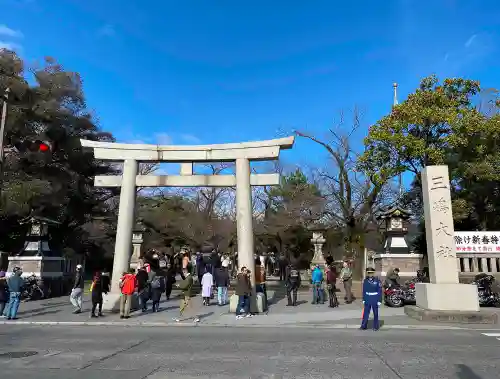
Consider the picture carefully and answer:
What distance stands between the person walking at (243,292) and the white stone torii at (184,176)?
1471mm

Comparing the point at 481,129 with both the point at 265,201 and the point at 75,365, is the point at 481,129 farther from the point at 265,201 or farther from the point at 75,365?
the point at 75,365

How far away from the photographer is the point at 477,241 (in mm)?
19641

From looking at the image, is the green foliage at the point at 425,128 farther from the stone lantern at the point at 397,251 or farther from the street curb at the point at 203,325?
the street curb at the point at 203,325

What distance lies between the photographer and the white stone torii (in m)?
14.8

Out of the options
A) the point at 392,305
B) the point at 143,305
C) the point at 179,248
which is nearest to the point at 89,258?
the point at 179,248

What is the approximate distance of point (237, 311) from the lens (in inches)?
527

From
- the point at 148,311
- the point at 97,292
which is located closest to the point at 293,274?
the point at 148,311

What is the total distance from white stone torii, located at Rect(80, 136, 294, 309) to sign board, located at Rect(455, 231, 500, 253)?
35.2 ft

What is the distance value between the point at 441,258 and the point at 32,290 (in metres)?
17.3

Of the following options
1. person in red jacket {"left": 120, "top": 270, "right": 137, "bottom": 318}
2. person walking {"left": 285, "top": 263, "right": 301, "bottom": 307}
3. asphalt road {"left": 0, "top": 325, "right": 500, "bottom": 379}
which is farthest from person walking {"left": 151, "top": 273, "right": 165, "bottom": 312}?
person walking {"left": 285, "top": 263, "right": 301, "bottom": 307}

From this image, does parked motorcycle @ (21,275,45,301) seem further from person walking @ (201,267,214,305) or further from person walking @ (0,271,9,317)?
person walking @ (201,267,214,305)

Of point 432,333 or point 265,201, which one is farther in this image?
point 265,201

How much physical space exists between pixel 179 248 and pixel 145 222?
400cm

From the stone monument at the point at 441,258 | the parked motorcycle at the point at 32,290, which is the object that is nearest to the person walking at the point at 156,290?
the parked motorcycle at the point at 32,290
